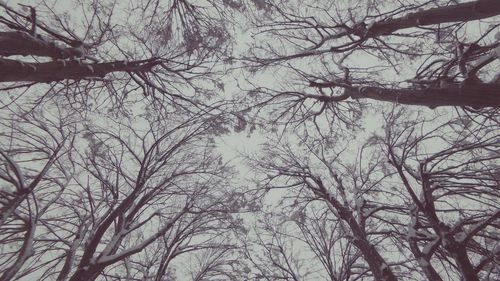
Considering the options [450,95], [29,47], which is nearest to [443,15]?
[450,95]

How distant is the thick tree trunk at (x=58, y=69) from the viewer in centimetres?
291

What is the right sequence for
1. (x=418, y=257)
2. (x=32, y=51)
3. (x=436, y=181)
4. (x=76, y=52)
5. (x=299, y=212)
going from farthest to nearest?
(x=299, y=212) → (x=436, y=181) → (x=418, y=257) → (x=76, y=52) → (x=32, y=51)

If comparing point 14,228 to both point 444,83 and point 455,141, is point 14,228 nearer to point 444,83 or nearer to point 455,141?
point 444,83

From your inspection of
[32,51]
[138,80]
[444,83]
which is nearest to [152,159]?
[138,80]

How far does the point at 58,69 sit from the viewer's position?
3.33 m

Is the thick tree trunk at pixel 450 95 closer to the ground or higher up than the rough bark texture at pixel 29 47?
closer to the ground

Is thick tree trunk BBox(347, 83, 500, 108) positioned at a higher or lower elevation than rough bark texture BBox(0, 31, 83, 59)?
lower

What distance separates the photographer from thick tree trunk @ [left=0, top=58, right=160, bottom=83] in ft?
9.56

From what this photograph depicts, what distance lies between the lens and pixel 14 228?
15.7 ft

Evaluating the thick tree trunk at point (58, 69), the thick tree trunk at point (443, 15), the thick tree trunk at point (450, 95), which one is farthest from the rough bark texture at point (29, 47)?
the thick tree trunk at point (450, 95)

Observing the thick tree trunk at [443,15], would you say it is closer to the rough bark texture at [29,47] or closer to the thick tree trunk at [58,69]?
the thick tree trunk at [58,69]

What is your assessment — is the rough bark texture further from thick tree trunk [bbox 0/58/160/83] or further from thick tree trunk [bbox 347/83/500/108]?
thick tree trunk [bbox 347/83/500/108]

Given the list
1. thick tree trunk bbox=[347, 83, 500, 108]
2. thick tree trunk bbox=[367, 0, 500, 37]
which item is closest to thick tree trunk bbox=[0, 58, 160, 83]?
thick tree trunk bbox=[367, 0, 500, 37]

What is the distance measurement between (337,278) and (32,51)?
24.0ft
